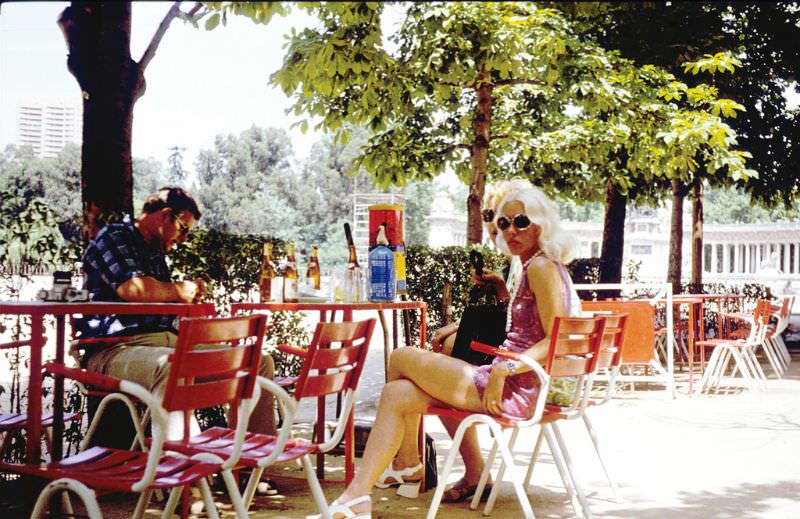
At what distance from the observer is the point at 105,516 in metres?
4.03

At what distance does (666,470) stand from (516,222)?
87.4 inches

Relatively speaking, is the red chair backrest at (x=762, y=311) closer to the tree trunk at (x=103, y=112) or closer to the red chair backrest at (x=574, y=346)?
the red chair backrest at (x=574, y=346)

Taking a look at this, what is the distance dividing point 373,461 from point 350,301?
96 cm

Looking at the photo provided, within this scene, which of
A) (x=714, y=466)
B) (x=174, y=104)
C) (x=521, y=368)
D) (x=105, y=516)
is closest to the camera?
(x=521, y=368)

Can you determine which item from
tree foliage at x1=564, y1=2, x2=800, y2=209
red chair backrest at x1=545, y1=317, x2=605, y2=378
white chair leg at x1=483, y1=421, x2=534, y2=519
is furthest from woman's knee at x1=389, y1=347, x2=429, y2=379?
tree foliage at x1=564, y1=2, x2=800, y2=209

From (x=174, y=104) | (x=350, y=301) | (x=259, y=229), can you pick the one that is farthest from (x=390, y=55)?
(x=259, y=229)

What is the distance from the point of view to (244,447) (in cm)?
299

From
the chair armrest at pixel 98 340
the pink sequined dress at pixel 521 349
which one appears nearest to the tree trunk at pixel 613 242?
the pink sequined dress at pixel 521 349

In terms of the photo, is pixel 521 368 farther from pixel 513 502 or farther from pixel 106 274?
pixel 106 274

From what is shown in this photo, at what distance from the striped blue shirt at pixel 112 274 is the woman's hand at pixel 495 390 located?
173 cm

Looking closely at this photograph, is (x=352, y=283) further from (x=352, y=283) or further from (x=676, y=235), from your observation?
(x=676, y=235)

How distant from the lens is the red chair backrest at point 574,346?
361 cm

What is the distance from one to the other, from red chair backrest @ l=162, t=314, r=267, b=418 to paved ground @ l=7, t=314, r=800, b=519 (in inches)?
65.2

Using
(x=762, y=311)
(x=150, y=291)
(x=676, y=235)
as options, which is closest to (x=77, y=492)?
(x=150, y=291)
